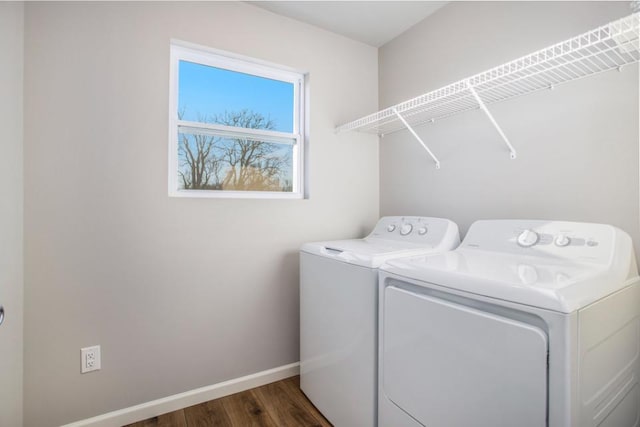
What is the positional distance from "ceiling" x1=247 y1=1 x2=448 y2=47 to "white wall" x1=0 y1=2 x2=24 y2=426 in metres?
1.23

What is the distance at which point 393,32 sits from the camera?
2197 millimetres

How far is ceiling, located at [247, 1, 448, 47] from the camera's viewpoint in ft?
6.21

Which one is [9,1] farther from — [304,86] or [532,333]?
[532,333]

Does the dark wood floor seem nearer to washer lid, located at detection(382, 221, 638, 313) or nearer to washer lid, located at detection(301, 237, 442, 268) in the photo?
washer lid, located at detection(301, 237, 442, 268)

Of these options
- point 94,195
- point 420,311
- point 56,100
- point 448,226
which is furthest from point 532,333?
point 56,100

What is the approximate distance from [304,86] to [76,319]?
1.91 m

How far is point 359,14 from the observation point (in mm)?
1994

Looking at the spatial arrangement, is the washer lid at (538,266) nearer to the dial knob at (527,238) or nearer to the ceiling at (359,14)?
the dial knob at (527,238)

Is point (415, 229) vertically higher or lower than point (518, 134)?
lower

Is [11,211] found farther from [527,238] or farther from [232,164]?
[527,238]

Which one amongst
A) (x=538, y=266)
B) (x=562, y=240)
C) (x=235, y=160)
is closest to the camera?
(x=538, y=266)

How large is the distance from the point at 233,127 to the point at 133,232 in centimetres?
85

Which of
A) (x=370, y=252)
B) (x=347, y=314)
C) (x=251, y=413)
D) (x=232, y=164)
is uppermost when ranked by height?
(x=232, y=164)

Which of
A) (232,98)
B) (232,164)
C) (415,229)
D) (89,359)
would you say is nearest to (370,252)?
(415,229)
